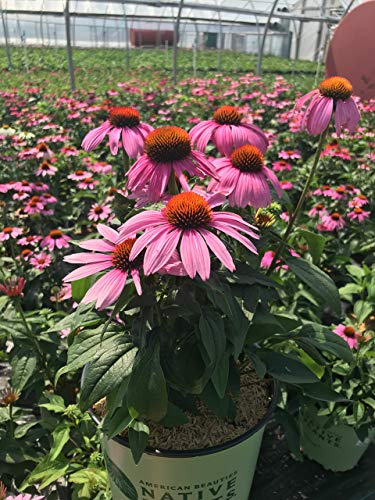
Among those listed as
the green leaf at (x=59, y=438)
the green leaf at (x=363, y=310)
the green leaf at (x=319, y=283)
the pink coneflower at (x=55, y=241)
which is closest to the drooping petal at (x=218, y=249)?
the green leaf at (x=319, y=283)

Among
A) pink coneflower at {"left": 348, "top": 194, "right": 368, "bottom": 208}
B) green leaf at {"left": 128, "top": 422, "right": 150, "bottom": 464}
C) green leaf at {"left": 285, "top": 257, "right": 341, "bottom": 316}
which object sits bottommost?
pink coneflower at {"left": 348, "top": 194, "right": 368, "bottom": 208}

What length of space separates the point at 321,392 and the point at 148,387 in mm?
537

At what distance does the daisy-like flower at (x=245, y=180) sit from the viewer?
2.81ft

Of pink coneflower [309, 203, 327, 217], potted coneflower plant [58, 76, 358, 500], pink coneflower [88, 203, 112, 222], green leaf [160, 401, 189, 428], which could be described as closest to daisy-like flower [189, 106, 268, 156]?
potted coneflower plant [58, 76, 358, 500]

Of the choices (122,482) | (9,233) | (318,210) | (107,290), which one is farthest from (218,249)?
(318,210)

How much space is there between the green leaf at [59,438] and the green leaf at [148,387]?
49 centimetres

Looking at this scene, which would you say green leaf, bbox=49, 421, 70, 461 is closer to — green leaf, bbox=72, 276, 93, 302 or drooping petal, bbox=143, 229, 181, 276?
green leaf, bbox=72, 276, 93, 302

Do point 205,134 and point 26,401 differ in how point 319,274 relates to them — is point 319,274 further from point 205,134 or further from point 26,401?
point 26,401

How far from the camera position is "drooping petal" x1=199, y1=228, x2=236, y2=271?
0.68m

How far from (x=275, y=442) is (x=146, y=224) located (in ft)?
3.78

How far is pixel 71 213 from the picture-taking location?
8.01 feet

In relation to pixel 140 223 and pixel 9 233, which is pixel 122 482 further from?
pixel 9 233

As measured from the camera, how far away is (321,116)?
996 millimetres

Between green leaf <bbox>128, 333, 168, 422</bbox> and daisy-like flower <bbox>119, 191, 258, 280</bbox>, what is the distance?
8.5 inches
